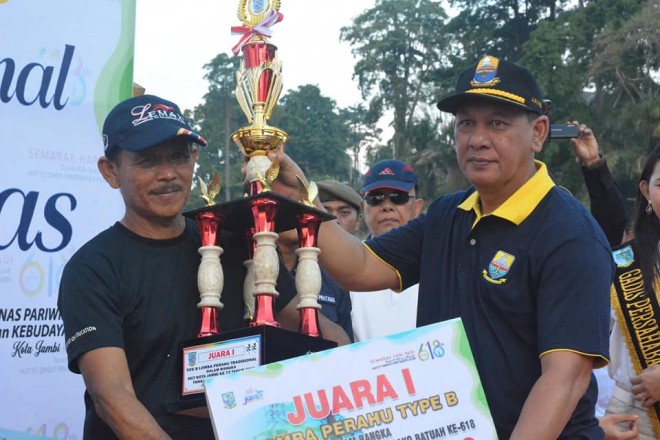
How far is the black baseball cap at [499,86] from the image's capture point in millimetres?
3152

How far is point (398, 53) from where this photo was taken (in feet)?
167

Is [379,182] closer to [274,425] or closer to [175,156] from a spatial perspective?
[175,156]

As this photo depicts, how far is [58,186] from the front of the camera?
4.83 meters

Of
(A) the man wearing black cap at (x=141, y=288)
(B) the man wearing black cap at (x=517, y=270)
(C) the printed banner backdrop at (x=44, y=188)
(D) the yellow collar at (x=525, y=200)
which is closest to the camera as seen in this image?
(B) the man wearing black cap at (x=517, y=270)

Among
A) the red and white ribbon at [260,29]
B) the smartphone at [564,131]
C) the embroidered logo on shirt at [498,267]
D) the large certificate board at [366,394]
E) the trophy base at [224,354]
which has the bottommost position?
the large certificate board at [366,394]

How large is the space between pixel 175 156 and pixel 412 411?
4.36 ft

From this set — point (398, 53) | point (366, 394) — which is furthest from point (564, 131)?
point (398, 53)

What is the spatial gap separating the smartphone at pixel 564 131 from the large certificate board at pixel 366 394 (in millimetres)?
1920

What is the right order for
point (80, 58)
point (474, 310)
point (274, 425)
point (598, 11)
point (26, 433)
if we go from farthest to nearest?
point (598, 11) → point (80, 58) → point (26, 433) → point (474, 310) → point (274, 425)

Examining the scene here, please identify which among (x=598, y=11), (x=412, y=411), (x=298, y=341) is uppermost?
(x=598, y=11)

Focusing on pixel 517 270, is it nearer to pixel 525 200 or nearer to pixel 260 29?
pixel 525 200

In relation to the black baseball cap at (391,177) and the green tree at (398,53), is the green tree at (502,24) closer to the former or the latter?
the green tree at (398,53)

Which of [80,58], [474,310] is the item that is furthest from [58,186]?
[474,310]

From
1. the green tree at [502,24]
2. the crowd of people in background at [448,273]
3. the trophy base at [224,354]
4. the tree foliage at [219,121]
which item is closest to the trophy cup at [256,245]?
the trophy base at [224,354]
